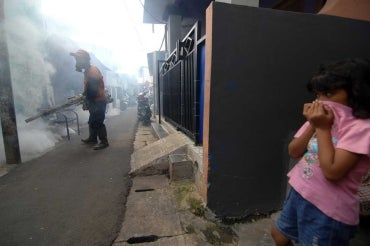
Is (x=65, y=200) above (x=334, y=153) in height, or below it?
below

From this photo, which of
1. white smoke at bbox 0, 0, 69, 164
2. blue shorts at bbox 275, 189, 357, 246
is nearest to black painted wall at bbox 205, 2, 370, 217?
blue shorts at bbox 275, 189, 357, 246

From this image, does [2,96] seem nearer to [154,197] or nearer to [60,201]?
[60,201]

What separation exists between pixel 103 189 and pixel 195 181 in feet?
4.64

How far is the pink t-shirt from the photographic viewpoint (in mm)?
1174

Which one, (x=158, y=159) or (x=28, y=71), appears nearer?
(x=158, y=159)

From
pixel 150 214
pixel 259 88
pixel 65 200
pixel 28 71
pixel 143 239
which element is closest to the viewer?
pixel 143 239

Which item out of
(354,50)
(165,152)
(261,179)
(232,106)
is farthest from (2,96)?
(354,50)

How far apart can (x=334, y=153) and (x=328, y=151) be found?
32 millimetres

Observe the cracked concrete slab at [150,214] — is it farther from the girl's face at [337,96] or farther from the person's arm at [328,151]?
the girl's face at [337,96]

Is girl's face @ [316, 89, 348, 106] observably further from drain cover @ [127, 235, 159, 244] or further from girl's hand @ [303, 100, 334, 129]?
drain cover @ [127, 235, 159, 244]

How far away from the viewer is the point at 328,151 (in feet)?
4.02

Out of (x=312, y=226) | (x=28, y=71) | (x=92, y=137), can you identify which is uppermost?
(x=28, y=71)

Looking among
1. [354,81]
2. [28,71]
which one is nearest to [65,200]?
[354,81]

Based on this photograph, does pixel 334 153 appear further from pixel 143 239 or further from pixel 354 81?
pixel 143 239
